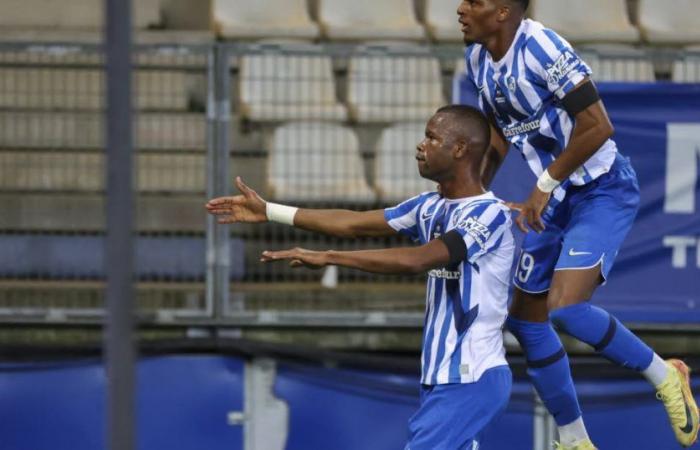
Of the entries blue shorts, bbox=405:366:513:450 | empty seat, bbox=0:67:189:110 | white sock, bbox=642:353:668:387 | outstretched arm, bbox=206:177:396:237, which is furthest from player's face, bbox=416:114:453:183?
empty seat, bbox=0:67:189:110

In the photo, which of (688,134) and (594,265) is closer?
(594,265)

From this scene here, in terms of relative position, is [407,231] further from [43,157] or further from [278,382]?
[43,157]

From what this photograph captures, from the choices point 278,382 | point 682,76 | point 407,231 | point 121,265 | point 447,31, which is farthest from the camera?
point 447,31

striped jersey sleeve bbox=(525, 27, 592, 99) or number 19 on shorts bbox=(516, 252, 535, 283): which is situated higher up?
striped jersey sleeve bbox=(525, 27, 592, 99)

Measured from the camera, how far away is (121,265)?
285cm

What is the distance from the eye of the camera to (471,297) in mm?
5465

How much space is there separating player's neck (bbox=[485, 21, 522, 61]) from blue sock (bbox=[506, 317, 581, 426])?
1167 mm

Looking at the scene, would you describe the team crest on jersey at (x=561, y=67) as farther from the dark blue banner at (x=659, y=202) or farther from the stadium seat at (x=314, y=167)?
the stadium seat at (x=314, y=167)

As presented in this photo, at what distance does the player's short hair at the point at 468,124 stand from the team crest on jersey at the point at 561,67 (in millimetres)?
405

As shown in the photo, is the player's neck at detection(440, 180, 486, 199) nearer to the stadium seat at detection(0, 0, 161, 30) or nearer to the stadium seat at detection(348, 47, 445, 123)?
the stadium seat at detection(348, 47, 445, 123)

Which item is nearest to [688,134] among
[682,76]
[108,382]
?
[682,76]

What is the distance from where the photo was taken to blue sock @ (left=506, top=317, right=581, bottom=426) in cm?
621

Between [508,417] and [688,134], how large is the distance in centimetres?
177

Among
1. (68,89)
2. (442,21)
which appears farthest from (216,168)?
(442,21)
